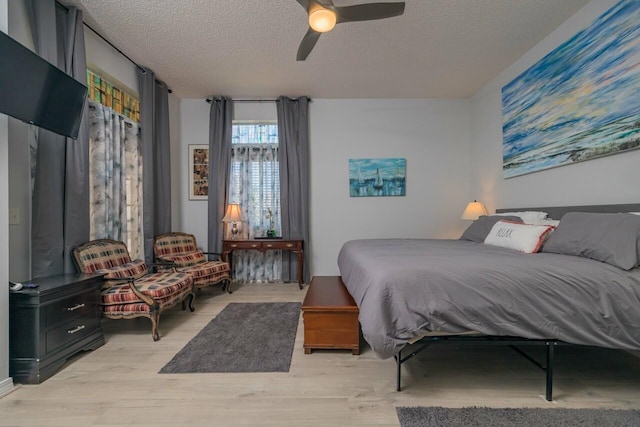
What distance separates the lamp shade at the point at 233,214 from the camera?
3.94 m

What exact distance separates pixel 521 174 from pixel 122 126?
183 inches

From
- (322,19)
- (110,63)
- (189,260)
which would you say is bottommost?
(189,260)

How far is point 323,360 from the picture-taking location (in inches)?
77.2

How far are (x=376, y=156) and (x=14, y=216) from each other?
404 centimetres

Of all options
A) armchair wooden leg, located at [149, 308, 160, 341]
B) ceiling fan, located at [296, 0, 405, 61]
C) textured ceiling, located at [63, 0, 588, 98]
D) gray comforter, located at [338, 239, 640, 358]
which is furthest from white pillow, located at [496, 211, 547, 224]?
armchair wooden leg, located at [149, 308, 160, 341]

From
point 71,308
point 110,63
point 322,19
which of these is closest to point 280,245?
point 71,308

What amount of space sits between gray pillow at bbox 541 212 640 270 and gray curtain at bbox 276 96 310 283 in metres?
2.95

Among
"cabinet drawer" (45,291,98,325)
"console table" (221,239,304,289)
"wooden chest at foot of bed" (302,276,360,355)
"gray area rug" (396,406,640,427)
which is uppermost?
"console table" (221,239,304,289)

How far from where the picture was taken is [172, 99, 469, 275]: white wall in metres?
4.35

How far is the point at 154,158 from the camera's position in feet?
11.8

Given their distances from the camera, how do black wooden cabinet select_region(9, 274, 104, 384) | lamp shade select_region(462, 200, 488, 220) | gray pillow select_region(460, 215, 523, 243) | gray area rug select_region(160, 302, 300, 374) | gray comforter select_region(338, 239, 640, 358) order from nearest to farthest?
gray comforter select_region(338, 239, 640, 358)
black wooden cabinet select_region(9, 274, 104, 384)
gray area rug select_region(160, 302, 300, 374)
gray pillow select_region(460, 215, 523, 243)
lamp shade select_region(462, 200, 488, 220)

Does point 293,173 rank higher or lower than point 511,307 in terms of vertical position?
higher

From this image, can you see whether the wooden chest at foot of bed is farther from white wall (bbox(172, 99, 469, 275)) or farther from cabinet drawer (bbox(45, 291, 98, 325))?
white wall (bbox(172, 99, 469, 275))

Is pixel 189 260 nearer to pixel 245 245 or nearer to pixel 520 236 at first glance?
pixel 245 245
